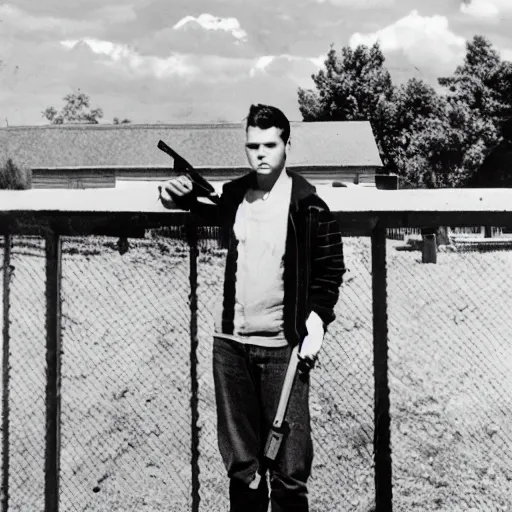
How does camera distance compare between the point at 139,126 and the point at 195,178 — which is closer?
the point at 195,178

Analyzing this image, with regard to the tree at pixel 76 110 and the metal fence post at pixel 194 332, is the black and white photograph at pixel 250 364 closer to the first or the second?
the metal fence post at pixel 194 332

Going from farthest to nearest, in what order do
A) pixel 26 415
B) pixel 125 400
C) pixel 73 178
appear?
pixel 73 178
pixel 125 400
pixel 26 415

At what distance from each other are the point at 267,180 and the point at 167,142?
36947 mm

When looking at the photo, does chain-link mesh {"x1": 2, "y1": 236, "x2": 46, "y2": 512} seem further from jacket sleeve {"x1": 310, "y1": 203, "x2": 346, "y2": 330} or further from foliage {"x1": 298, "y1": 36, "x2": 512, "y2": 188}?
foliage {"x1": 298, "y1": 36, "x2": 512, "y2": 188}

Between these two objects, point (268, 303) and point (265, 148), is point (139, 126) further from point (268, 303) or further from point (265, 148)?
point (268, 303)

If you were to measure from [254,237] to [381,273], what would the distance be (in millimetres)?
763

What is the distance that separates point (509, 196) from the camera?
313 centimetres

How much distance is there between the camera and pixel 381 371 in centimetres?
333

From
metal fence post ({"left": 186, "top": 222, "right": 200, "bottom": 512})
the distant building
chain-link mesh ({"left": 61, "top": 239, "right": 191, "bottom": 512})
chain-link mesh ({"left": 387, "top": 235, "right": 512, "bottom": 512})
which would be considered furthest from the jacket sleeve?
the distant building

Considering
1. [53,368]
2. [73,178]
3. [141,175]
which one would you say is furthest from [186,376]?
[73,178]

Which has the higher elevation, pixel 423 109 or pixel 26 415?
pixel 423 109

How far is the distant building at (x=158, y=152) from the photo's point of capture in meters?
39.0

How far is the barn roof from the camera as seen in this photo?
130ft

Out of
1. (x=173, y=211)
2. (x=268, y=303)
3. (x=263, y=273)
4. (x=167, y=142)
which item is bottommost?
(x=268, y=303)
